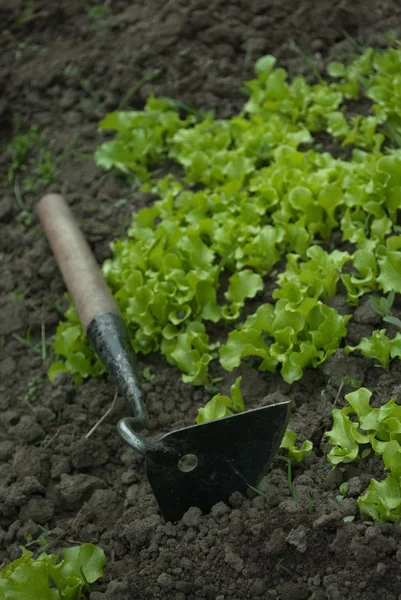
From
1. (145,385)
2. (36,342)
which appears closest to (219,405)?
(145,385)

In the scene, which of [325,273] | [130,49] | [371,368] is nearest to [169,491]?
[371,368]

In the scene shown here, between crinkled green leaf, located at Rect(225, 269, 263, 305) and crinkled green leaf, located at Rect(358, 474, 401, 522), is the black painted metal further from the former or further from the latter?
crinkled green leaf, located at Rect(225, 269, 263, 305)

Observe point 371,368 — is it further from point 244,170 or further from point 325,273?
point 244,170

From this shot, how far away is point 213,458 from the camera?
2324 millimetres

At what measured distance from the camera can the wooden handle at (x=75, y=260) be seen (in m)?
2.87

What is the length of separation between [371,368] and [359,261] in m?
0.35

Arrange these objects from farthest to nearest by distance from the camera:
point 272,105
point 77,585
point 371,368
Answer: point 272,105 < point 371,368 < point 77,585

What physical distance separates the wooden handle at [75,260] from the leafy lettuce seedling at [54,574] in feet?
2.60

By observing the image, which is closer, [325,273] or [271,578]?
[271,578]

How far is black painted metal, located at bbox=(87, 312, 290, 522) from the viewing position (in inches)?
89.6

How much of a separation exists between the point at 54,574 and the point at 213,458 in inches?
20.2

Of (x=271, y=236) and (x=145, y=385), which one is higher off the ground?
(x=271, y=236)

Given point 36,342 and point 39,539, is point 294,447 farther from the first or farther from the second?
point 36,342

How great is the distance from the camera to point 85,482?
104 inches
